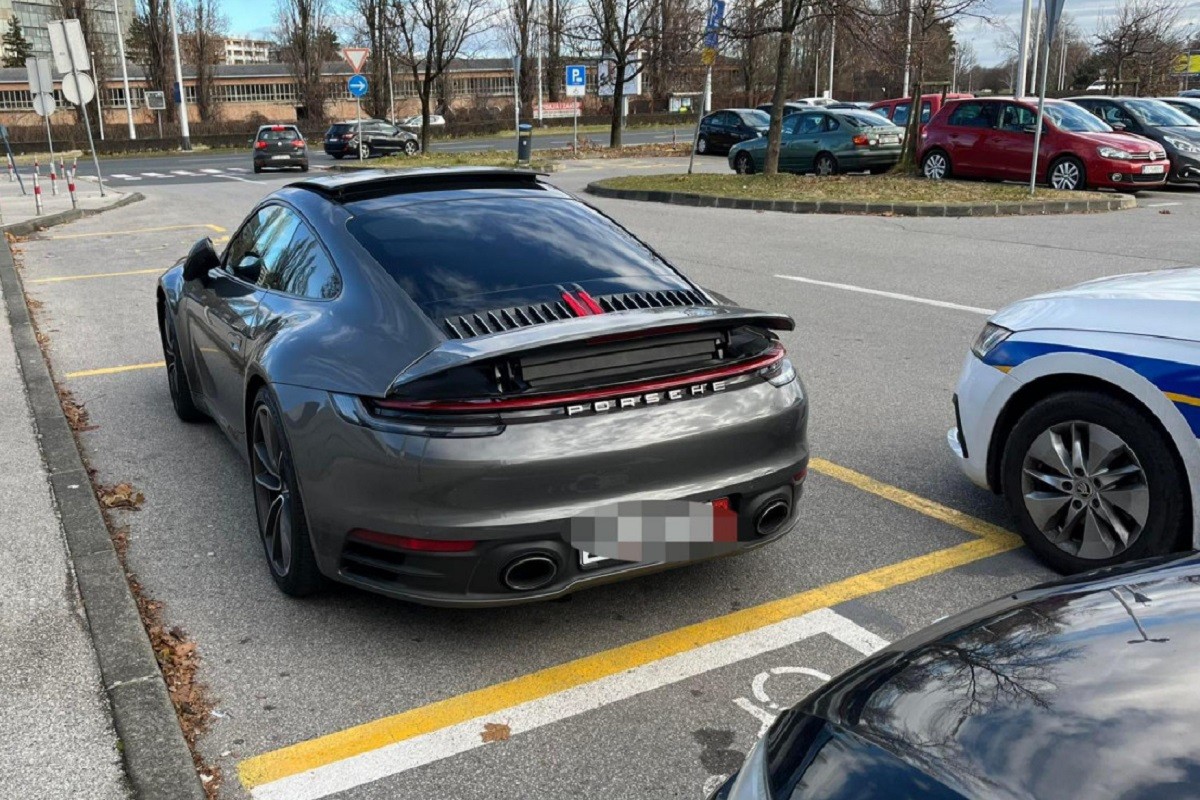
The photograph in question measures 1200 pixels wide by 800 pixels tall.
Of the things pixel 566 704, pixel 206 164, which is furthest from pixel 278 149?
pixel 566 704

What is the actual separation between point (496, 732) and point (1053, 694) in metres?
1.88

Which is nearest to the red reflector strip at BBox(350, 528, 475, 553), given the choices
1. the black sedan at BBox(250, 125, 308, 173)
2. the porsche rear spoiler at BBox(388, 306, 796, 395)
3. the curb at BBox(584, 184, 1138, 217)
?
the porsche rear spoiler at BBox(388, 306, 796, 395)

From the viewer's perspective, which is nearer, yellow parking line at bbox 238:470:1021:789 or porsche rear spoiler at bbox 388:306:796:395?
yellow parking line at bbox 238:470:1021:789

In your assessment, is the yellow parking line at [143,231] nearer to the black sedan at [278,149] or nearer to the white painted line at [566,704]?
the white painted line at [566,704]

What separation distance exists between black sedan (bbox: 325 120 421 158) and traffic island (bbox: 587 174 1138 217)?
1852 centimetres

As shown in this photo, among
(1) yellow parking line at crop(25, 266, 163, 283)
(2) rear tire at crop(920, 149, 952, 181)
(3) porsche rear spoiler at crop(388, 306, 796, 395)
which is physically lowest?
(1) yellow parking line at crop(25, 266, 163, 283)

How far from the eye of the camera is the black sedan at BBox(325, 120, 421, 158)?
126 feet

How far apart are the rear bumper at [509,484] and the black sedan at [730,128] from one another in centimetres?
2994

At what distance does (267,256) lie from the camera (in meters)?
4.88

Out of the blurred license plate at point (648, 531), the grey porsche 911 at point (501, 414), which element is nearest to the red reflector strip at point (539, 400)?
the grey porsche 911 at point (501, 414)

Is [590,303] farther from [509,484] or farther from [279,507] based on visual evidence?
[279,507]

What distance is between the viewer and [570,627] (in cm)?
385

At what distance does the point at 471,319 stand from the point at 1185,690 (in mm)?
2529

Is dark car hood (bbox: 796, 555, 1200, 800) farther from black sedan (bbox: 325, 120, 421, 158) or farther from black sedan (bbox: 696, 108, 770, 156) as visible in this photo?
black sedan (bbox: 325, 120, 421, 158)
